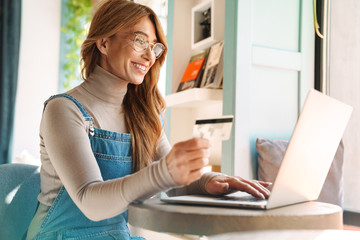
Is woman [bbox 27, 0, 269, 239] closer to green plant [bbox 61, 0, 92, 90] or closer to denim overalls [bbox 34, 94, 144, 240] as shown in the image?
denim overalls [bbox 34, 94, 144, 240]

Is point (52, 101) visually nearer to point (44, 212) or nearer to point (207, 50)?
point (44, 212)

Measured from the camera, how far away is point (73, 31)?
16.1ft

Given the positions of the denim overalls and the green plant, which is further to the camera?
the green plant

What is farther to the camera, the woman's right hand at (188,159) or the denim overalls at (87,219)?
the denim overalls at (87,219)

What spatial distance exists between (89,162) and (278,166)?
4.12 ft

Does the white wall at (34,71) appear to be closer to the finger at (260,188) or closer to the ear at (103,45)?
the ear at (103,45)

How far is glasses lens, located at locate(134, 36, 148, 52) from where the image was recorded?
1.34m

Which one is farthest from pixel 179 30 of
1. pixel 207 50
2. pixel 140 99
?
pixel 140 99

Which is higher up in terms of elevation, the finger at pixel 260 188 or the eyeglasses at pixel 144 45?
the eyeglasses at pixel 144 45

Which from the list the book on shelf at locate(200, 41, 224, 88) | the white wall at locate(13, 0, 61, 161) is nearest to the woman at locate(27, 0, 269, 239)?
the book on shelf at locate(200, 41, 224, 88)

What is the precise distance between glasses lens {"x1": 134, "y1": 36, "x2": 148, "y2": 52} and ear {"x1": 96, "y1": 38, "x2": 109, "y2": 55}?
0.11 meters

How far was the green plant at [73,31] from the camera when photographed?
4879mm

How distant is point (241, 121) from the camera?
2.13m

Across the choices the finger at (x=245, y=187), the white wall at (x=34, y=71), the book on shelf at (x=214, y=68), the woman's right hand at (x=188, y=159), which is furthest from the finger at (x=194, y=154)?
the white wall at (x=34, y=71)
